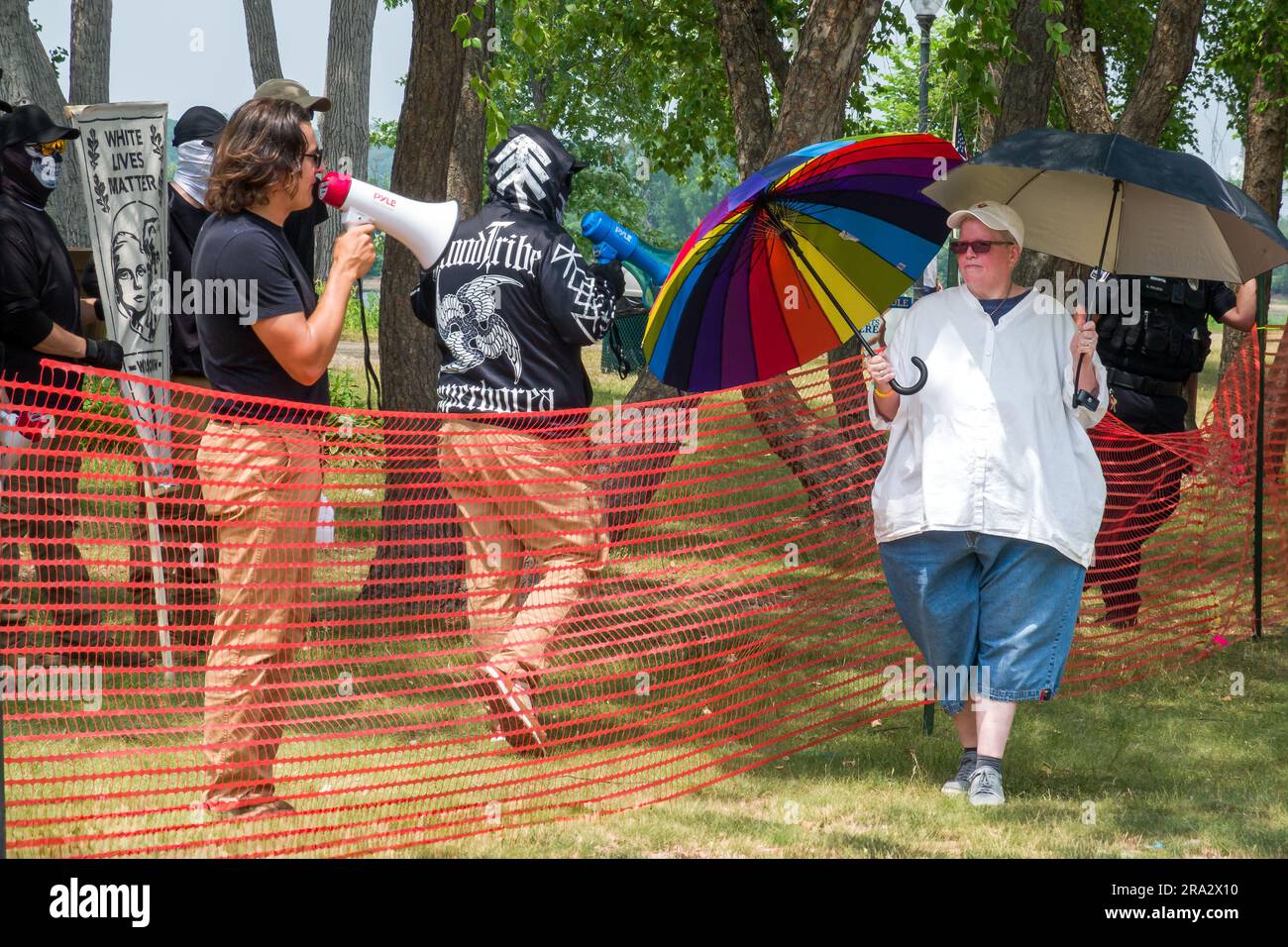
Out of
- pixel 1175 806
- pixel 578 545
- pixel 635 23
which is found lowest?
pixel 1175 806

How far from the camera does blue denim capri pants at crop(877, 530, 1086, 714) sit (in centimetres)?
466

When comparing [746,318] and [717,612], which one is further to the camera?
[717,612]

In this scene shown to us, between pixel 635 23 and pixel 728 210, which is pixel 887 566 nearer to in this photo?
pixel 728 210

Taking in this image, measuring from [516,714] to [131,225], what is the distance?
8.26 ft

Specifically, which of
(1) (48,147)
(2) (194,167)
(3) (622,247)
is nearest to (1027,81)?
(3) (622,247)

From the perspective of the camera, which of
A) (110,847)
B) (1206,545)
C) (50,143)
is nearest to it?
(110,847)

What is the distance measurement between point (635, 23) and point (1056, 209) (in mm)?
8060

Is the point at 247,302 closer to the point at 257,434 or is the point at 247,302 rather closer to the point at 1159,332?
the point at 257,434

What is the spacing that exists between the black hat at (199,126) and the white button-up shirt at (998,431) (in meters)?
2.98

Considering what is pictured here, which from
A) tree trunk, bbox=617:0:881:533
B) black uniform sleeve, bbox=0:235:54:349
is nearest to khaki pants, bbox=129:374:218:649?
black uniform sleeve, bbox=0:235:54:349

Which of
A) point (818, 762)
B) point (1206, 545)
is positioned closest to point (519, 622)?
point (818, 762)

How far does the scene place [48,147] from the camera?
5.78 metres

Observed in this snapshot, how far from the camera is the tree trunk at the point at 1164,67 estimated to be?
11.7m

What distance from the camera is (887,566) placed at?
16.0ft
